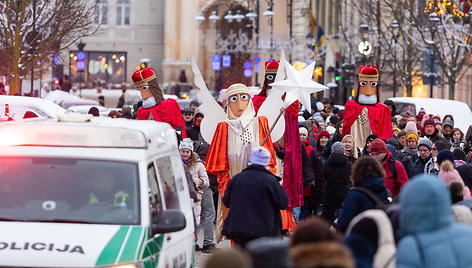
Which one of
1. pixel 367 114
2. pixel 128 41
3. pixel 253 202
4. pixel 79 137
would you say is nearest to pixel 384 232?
pixel 79 137

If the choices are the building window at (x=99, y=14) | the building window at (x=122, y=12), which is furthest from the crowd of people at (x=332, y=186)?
the building window at (x=122, y=12)

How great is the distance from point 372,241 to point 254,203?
13.8ft

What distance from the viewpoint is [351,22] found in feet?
184

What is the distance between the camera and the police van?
327 inches

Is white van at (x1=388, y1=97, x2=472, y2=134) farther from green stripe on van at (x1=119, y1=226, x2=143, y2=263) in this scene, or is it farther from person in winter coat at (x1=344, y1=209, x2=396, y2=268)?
person in winter coat at (x1=344, y1=209, x2=396, y2=268)

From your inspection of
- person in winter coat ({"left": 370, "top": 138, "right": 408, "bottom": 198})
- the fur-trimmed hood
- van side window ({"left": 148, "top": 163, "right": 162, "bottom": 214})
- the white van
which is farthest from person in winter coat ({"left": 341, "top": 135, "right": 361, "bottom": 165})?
the white van

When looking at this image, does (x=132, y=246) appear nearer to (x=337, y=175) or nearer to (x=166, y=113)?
(x=337, y=175)

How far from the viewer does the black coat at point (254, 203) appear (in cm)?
→ 1126

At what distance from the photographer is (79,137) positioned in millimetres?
8977

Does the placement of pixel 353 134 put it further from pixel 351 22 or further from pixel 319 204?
pixel 351 22

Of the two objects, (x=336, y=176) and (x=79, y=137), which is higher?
(x=79, y=137)

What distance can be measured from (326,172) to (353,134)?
4.55 ft

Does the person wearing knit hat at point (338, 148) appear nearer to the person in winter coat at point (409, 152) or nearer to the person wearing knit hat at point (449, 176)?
the person in winter coat at point (409, 152)

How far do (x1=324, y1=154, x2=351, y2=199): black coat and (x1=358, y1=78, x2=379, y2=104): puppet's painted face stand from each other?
168 cm
